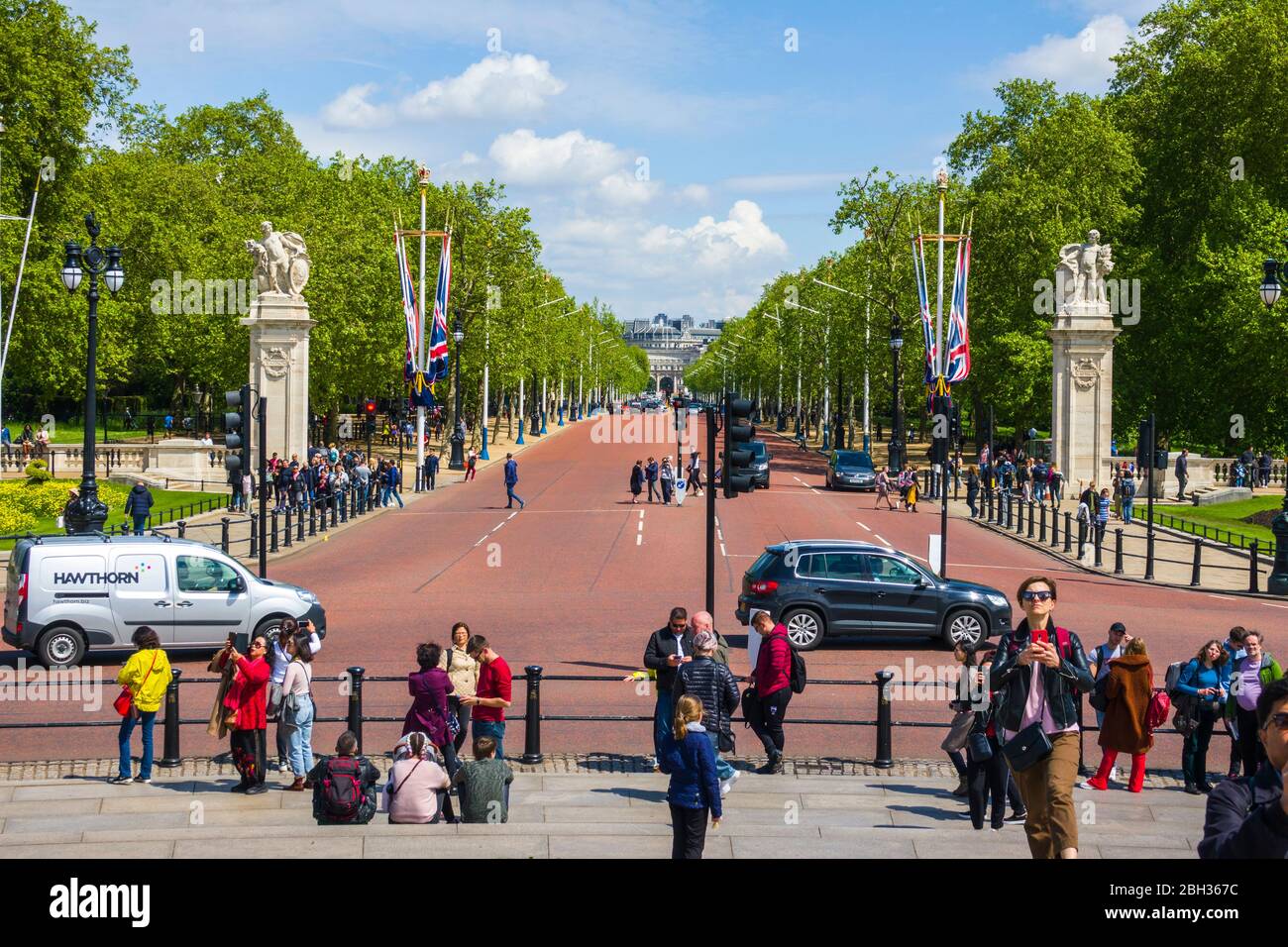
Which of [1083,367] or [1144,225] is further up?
[1144,225]

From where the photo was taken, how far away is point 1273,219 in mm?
51688

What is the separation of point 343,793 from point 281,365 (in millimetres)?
38649

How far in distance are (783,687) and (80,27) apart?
4814cm

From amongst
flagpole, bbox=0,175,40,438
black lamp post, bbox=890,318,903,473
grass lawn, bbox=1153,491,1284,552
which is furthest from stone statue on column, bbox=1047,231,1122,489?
flagpole, bbox=0,175,40,438

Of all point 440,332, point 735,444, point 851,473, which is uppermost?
point 440,332

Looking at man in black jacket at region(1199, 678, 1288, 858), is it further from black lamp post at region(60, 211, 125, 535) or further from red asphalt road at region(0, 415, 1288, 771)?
black lamp post at region(60, 211, 125, 535)

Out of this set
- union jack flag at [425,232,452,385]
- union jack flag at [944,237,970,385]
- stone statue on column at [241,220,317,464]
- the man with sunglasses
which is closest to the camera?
the man with sunglasses

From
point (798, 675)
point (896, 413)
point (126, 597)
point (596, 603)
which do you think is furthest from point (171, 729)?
point (896, 413)

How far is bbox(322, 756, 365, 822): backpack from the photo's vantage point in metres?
10.3

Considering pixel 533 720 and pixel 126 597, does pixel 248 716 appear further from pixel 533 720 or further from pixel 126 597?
pixel 126 597

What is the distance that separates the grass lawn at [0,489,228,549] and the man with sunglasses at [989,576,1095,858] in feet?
90.8

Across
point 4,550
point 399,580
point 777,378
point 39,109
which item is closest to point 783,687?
point 399,580

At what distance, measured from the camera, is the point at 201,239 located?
7825 centimetres
